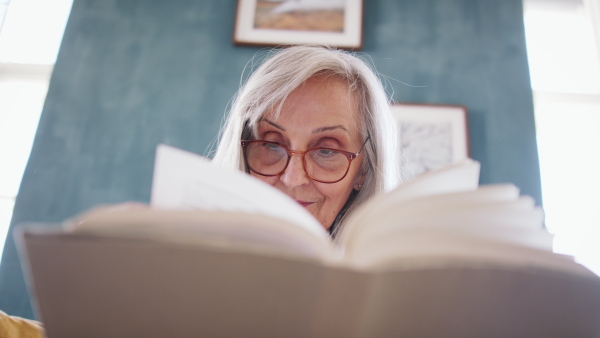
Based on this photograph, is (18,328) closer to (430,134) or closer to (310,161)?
(310,161)

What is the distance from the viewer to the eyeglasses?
1010 millimetres

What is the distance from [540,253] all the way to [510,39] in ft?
5.95

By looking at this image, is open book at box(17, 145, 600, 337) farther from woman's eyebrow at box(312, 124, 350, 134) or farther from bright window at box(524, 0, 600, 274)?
bright window at box(524, 0, 600, 274)

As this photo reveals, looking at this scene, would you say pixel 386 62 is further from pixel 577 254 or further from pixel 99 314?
pixel 99 314

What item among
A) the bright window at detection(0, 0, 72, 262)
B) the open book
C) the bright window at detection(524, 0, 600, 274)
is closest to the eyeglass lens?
the open book

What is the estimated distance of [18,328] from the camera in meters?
0.81

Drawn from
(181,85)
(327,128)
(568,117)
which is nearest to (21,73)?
(181,85)

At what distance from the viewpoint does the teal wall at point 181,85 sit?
1.73 meters

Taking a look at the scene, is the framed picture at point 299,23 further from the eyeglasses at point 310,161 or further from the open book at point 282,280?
the open book at point 282,280

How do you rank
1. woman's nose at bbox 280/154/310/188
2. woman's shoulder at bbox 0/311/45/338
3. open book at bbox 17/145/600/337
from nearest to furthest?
open book at bbox 17/145/600/337
woman's shoulder at bbox 0/311/45/338
woman's nose at bbox 280/154/310/188

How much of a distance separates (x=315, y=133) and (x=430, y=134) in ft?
2.86

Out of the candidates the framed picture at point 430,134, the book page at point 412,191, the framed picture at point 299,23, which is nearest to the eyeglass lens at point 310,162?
the book page at point 412,191

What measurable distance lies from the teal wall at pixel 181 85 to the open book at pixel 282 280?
140 cm

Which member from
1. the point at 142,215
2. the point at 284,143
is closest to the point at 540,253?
the point at 142,215
